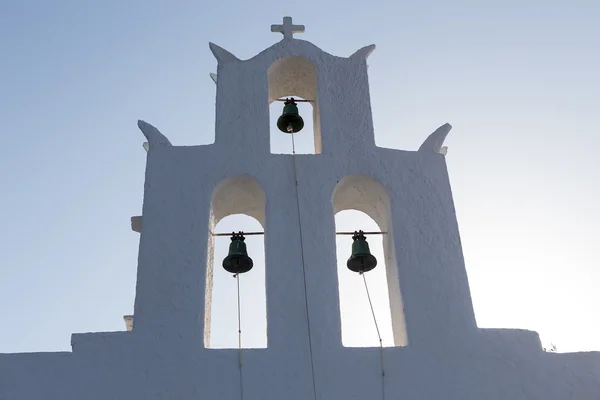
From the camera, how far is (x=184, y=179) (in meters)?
7.64

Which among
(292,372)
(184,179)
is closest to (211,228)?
(184,179)

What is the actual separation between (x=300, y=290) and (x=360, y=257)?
1.04m

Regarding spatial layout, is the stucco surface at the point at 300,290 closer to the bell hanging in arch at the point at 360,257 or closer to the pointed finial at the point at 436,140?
the pointed finial at the point at 436,140

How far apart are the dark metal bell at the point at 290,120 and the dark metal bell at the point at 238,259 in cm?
162

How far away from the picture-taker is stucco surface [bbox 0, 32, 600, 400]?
646 centimetres

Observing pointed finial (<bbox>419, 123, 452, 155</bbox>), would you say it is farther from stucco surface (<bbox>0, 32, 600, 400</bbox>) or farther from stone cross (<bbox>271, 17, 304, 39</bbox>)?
stone cross (<bbox>271, 17, 304, 39</bbox>)

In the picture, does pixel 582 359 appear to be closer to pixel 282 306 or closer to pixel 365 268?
pixel 365 268

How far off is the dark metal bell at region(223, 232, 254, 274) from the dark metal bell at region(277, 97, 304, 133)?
1.62 m

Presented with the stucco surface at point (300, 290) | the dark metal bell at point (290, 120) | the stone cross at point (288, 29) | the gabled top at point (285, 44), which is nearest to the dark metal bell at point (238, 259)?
→ the stucco surface at point (300, 290)

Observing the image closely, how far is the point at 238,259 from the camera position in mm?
7766

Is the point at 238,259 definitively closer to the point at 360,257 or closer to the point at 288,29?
the point at 360,257

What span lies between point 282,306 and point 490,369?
74.2 inches

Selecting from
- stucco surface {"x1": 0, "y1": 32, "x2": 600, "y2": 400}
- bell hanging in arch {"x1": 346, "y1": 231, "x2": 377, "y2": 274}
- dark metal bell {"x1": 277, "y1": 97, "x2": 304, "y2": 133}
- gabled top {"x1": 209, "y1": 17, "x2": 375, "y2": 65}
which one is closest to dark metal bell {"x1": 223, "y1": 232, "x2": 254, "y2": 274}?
stucco surface {"x1": 0, "y1": 32, "x2": 600, "y2": 400}

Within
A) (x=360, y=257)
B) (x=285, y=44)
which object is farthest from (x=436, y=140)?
(x=285, y=44)
